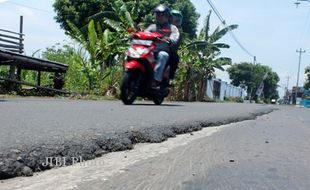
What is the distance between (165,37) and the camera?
9.47 meters

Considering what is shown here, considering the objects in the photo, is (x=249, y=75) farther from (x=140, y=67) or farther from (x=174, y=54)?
(x=140, y=67)

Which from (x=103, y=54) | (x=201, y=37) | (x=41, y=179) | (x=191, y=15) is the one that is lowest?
(x=41, y=179)

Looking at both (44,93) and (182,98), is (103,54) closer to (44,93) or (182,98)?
(44,93)

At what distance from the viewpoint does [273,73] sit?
273 ft

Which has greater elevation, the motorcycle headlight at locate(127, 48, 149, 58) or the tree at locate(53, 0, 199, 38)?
the tree at locate(53, 0, 199, 38)

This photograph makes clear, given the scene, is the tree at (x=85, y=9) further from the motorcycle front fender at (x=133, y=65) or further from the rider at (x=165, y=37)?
the motorcycle front fender at (x=133, y=65)

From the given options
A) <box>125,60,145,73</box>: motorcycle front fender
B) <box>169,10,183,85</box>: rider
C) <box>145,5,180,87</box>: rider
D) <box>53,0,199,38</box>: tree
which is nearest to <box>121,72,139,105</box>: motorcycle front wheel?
<box>125,60,145,73</box>: motorcycle front fender

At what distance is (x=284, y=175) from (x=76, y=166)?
1.29 meters

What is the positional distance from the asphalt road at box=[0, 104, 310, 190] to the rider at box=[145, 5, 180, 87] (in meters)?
5.15

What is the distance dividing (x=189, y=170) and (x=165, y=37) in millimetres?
6822

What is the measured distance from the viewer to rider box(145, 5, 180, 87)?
369 inches

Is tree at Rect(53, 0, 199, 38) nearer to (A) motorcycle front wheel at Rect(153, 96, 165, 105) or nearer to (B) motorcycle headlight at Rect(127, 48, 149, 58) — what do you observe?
(A) motorcycle front wheel at Rect(153, 96, 165, 105)

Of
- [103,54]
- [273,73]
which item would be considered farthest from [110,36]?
[273,73]

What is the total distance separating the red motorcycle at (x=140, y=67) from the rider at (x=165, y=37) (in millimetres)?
103
